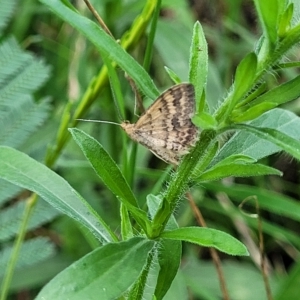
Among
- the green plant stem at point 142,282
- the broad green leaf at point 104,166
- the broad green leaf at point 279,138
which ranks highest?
the broad green leaf at point 279,138

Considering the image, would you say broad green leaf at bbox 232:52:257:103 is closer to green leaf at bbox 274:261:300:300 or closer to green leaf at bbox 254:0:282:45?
green leaf at bbox 254:0:282:45

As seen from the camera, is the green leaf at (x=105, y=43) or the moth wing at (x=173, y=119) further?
the green leaf at (x=105, y=43)

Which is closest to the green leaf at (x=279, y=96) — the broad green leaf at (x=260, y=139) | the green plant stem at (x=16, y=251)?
the broad green leaf at (x=260, y=139)

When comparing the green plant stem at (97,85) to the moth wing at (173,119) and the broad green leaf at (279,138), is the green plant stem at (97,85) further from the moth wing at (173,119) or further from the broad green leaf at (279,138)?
the broad green leaf at (279,138)

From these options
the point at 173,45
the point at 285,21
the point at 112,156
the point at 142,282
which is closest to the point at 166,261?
the point at 142,282

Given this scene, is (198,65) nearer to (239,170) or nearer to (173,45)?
(239,170)

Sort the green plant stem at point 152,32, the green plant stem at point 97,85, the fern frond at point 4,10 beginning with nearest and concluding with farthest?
1. the green plant stem at point 152,32
2. the green plant stem at point 97,85
3. the fern frond at point 4,10
